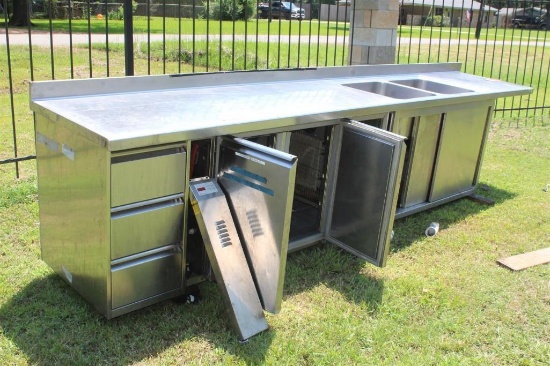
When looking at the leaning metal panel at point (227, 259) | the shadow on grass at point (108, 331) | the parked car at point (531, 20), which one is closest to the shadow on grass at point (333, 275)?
the leaning metal panel at point (227, 259)

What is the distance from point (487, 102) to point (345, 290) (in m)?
2.62

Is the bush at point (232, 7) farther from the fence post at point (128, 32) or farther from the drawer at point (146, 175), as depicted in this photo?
the drawer at point (146, 175)

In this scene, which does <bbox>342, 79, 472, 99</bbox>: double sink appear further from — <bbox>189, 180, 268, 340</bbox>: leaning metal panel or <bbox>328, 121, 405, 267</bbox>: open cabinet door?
<bbox>189, 180, 268, 340</bbox>: leaning metal panel

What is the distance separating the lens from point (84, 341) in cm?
313

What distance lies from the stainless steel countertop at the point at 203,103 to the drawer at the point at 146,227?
419 millimetres

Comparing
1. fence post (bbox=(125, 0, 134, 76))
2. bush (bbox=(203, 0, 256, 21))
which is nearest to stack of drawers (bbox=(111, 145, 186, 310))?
fence post (bbox=(125, 0, 134, 76))

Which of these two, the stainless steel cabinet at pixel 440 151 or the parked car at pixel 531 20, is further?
the parked car at pixel 531 20

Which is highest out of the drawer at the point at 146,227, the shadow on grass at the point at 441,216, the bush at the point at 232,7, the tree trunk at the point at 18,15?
the bush at the point at 232,7

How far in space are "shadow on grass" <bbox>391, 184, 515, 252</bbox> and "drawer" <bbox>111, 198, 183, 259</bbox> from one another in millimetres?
1962

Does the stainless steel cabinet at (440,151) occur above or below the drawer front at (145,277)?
above

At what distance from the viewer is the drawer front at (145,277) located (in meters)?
3.17

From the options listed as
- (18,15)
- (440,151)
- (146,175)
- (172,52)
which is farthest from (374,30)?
(18,15)

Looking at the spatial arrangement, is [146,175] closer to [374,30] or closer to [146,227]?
[146,227]

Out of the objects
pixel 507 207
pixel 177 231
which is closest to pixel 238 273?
pixel 177 231
